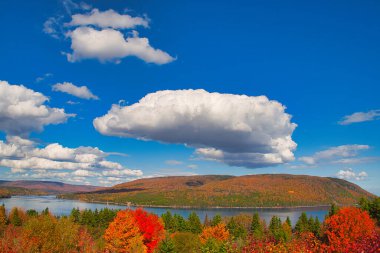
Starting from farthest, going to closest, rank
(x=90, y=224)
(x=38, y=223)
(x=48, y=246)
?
1. (x=90, y=224)
2. (x=38, y=223)
3. (x=48, y=246)

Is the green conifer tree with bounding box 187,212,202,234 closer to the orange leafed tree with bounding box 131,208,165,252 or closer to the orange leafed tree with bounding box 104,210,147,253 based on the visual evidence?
the orange leafed tree with bounding box 131,208,165,252

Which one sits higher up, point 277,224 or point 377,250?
point 377,250

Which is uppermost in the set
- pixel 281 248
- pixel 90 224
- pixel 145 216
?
pixel 281 248

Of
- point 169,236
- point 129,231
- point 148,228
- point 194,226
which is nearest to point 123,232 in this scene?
point 129,231

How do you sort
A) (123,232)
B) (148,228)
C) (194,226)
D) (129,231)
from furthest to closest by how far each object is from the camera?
1. (194,226)
2. (148,228)
3. (129,231)
4. (123,232)

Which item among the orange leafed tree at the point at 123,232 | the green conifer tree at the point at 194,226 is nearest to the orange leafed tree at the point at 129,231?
the orange leafed tree at the point at 123,232

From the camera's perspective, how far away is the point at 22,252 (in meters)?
25.3

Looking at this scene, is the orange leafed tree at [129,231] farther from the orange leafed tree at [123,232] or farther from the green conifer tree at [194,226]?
the green conifer tree at [194,226]

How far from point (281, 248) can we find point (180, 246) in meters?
50.7

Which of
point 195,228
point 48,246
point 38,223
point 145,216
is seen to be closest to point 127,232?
point 145,216

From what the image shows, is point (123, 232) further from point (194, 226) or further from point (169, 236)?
point (194, 226)

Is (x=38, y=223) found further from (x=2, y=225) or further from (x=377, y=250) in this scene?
(x=2, y=225)

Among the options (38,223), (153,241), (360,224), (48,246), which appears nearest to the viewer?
(48,246)

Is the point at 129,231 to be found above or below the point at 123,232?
above
